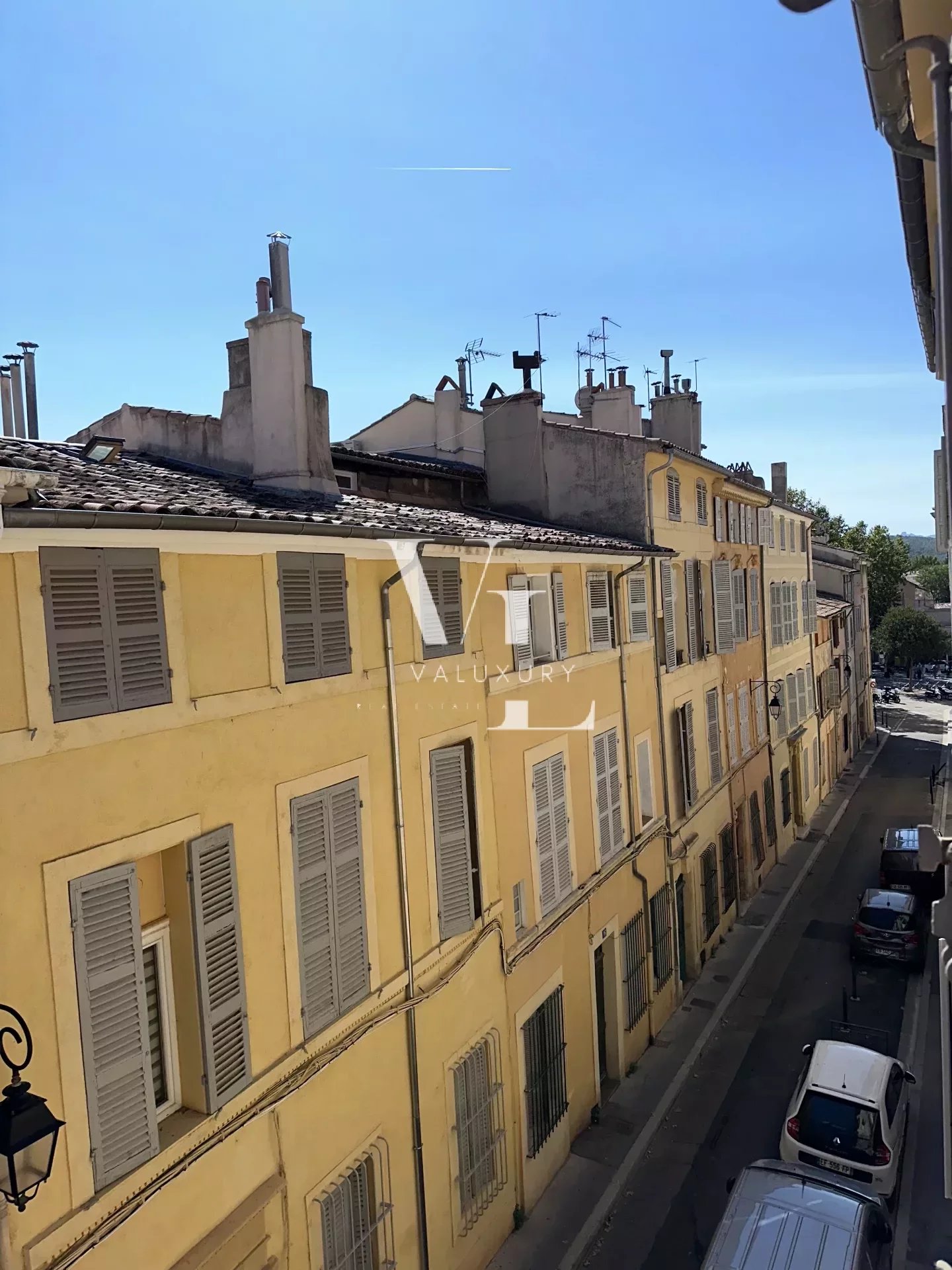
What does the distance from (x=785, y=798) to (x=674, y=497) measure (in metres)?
13.2

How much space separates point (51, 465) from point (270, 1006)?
13.2ft

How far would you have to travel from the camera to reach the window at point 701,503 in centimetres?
1769

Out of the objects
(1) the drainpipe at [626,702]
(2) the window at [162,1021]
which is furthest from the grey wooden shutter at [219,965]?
(1) the drainpipe at [626,702]

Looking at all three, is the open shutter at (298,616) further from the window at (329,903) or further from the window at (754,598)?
the window at (754,598)

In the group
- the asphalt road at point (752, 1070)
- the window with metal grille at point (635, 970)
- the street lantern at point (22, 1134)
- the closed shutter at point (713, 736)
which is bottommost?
the asphalt road at point (752, 1070)

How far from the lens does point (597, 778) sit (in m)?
12.4

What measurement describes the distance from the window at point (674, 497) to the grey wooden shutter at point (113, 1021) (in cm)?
1247

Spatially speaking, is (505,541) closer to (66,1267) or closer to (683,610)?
(66,1267)

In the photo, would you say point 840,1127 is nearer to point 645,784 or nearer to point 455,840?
point 645,784

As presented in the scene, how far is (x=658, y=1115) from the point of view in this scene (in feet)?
40.1

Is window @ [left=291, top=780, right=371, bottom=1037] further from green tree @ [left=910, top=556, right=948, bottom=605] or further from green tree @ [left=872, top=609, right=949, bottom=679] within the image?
green tree @ [left=910, top=556, right=948, bottom=605]

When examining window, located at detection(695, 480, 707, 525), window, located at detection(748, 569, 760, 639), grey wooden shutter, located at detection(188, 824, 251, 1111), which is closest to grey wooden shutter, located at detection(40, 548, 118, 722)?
grey wooden shutter, located at detection(188, 824, 251, 1111)

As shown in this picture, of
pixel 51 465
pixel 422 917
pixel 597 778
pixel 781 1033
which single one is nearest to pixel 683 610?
pixel 597 778

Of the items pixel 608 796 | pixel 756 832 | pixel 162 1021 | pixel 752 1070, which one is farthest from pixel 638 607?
pixel 756 832
